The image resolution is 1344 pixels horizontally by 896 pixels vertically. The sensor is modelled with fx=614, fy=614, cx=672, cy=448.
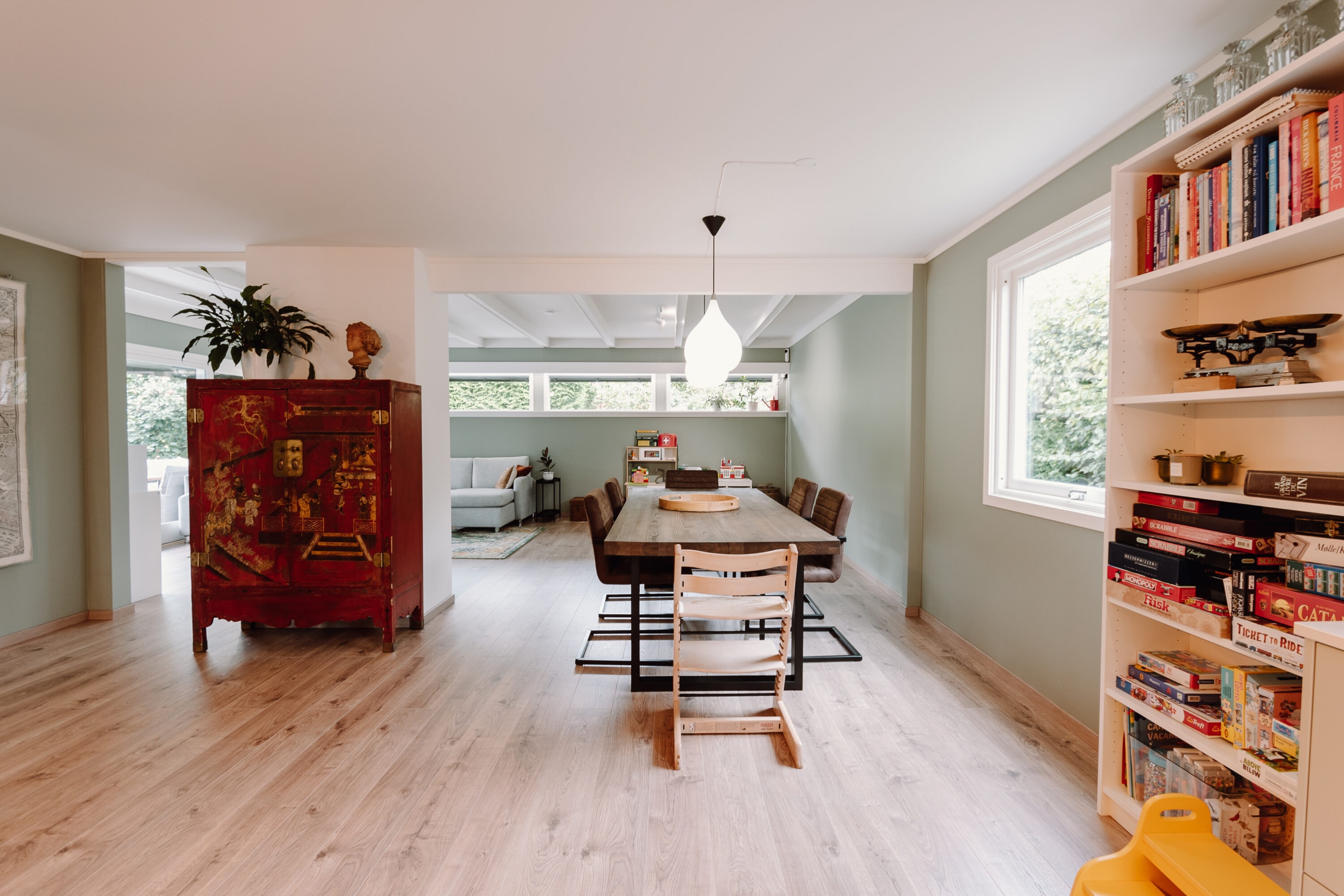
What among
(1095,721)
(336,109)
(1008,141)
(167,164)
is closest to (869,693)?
(1095,721)

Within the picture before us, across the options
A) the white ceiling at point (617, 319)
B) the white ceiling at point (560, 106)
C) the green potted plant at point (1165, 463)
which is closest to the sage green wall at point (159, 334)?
the white ceiling at point (617, 319)

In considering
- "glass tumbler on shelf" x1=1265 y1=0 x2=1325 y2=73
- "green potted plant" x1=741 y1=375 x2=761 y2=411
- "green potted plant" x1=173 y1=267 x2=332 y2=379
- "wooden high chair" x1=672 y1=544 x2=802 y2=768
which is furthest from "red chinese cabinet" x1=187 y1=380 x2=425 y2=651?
"green potted plant" x1=741 y1=375 x2=761 y2=411

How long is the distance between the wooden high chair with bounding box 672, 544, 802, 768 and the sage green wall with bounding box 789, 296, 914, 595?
2.01 metres

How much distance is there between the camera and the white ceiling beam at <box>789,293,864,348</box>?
17.3 feet

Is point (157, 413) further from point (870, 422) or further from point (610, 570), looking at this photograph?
point (870, 422)

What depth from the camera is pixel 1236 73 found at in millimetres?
1546

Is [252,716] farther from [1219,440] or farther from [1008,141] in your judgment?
[1008,141]

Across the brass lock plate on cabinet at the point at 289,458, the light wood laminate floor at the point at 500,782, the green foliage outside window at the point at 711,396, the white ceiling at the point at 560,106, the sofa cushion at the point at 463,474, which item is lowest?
the light wood laminate floor at the point at 500,782

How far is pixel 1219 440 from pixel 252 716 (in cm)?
368

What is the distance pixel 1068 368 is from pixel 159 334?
7.95 m

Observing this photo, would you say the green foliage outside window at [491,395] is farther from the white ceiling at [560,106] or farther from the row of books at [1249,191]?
the row of books at [1249,191]

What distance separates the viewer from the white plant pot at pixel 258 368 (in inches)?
145

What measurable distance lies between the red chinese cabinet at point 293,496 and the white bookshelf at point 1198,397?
10.6 ft

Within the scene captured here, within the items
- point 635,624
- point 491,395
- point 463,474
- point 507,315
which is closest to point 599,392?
point 491,395
